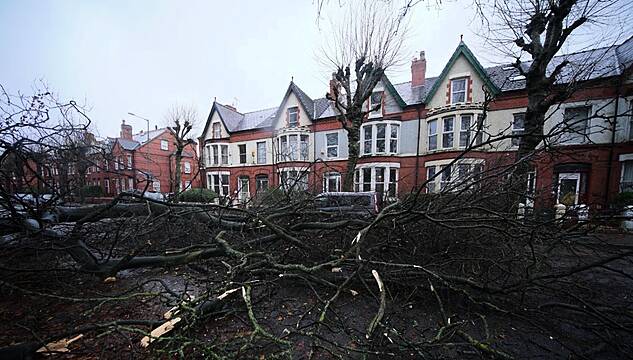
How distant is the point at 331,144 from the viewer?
17.4 m

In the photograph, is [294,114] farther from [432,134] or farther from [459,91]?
[459,91]

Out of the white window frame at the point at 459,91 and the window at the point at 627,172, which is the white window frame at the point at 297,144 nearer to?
the white window frame at the point at 459,91

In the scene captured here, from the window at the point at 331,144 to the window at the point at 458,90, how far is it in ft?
24.2

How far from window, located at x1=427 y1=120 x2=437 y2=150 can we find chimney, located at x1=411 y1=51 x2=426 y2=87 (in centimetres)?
344

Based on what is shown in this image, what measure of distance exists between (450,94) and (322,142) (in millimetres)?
8400

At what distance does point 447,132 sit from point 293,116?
35.4 feet

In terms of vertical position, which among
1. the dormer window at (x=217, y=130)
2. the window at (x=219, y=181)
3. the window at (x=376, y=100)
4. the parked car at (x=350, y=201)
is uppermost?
the window at (x=376, y=100)

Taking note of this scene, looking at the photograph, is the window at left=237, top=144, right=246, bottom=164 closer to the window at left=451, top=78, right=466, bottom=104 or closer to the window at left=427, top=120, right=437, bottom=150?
the window at left=427, top=120, right=437, bottom=150

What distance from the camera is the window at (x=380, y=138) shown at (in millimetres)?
15234

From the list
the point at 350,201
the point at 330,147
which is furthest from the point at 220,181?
the point at 350,201

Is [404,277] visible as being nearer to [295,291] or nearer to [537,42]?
[295,291]

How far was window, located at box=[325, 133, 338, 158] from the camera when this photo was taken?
17203mm

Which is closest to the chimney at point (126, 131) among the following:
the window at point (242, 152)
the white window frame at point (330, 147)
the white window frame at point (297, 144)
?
the window at point (242, 152)

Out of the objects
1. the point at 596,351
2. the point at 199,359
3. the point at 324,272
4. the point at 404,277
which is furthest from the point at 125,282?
the point at 596,351
